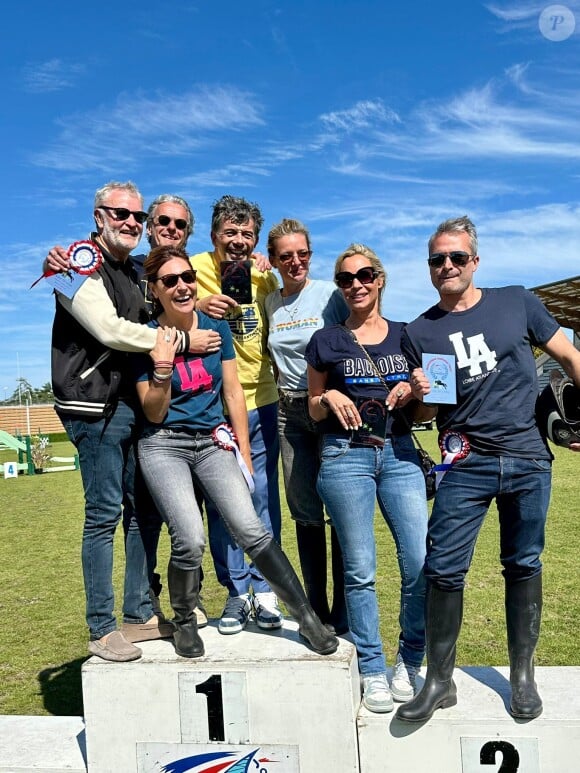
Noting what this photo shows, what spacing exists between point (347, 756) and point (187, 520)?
1143 millimetres

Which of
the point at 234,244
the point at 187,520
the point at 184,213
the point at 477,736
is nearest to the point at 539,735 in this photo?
the point at 477,736

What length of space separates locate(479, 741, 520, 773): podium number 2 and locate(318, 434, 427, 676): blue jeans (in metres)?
0.44

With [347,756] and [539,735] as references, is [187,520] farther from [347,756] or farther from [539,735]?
[539,735]

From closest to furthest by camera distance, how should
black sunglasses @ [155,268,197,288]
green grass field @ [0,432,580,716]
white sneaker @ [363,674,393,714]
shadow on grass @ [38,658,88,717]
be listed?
white sneaker @ [363,674,393,714]
black sunglasses @ [155,268,197,288]
shadow on grass @ [38,658,88,717]
green grass field @ [0,432,580,716]

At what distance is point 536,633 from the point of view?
290 centimetres

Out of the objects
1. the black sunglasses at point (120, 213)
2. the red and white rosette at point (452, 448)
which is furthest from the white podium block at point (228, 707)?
the black sunglasses at point (120, 213)

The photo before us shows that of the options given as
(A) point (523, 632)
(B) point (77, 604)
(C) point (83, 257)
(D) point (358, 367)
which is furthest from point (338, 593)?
(B) point (77, 604)

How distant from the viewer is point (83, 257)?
3053mm

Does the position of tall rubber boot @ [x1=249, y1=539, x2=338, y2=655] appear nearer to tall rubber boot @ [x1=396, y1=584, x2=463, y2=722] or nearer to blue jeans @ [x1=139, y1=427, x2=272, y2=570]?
blue jeans @ [x1=139, y1=427, x2=272, y2=570]

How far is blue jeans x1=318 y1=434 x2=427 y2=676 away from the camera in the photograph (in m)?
2.98

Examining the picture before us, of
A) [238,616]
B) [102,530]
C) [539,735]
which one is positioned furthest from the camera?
[238,616]

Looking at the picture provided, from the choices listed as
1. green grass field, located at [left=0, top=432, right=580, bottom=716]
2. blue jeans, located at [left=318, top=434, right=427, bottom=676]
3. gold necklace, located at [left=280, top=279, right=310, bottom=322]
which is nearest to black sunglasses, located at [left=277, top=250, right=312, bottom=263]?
gold necklace, located at [left=280, top=279, right=310, bottom=322]

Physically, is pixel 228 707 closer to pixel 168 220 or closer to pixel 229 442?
pixel 229 442

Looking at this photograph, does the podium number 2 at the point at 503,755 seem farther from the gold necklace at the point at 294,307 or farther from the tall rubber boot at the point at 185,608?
the gold necklace at the point at 294,307
